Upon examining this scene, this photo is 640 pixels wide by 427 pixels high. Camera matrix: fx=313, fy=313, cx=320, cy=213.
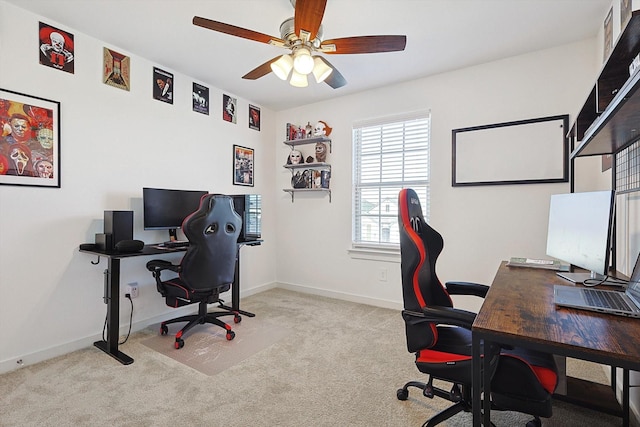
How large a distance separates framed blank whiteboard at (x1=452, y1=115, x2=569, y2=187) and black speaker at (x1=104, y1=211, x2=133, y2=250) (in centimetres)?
312

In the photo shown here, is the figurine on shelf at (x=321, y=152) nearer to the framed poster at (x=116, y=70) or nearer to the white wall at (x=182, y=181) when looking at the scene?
the white wall at (x=182, y=181)

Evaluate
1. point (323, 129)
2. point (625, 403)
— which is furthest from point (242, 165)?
point (625, 403)

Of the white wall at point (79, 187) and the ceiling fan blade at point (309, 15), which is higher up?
the ceiling fan blade at point (309, 15)

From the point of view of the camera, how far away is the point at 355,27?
8.17ft

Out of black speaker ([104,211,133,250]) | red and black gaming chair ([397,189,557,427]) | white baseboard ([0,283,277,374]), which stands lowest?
white baseboard ([0,283,277,374])

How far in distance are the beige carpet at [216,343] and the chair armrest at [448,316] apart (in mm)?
1638

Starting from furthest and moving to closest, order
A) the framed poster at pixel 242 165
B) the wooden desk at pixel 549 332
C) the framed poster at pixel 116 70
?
1. the framed poster at pixel 242 165
2. the framed poster at pixel 116 70
3. the wooden desk at pixel 549 332

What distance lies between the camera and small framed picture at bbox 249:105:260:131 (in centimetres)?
425

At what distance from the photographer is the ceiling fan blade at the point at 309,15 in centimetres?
168

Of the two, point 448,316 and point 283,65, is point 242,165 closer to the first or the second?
point 283,65

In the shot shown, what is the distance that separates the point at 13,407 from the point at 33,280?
90cm

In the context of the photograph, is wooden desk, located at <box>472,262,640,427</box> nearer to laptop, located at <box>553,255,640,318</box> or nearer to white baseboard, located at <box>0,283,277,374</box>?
laptop, located at <box>553,255,640,318</box>

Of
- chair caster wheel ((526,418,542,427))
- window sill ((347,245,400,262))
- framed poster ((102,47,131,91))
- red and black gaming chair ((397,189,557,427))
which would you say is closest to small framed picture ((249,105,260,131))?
framed poster ((102,47,131,91))

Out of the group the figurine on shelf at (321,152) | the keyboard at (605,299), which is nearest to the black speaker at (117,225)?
the figurine on shelf at (321,152)
